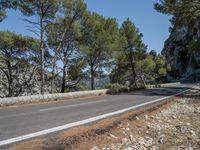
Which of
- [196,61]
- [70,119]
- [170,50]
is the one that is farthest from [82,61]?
[170,50]

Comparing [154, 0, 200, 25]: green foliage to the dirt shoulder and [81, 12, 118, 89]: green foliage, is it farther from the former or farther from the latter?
the dirt shoulder

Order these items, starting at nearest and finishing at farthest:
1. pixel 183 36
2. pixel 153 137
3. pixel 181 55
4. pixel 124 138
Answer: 1. pixel 124 138
2. pixel 153 137
3. pixel 181 55
4. pixel 183 36

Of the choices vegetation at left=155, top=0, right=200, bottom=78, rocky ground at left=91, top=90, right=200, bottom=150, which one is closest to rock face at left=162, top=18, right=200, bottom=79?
vegetation at left=155, top=0, right=200, bottom=78

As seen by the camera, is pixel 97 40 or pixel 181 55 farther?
pixel 181 55

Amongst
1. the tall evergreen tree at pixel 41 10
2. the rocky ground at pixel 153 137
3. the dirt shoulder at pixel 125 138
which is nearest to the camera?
the dirt shoulder at pixel 125 138

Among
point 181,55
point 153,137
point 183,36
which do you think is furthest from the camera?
point 183,36

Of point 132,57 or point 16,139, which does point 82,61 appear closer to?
point 132,57

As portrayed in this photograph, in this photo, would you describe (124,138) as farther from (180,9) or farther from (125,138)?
(180,9)

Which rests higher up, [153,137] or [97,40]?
[97,40]

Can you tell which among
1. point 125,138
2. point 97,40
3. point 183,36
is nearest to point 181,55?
point 183,36

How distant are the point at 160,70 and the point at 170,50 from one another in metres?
57.0

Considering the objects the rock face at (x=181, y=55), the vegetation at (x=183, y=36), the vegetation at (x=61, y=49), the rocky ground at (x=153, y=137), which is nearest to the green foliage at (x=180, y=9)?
the vegetation at (x=183, y=36)

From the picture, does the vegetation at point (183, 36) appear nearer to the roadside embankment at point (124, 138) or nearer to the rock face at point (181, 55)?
the rock face at point (181, 55)

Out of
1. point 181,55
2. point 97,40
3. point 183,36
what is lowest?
point 97,40
